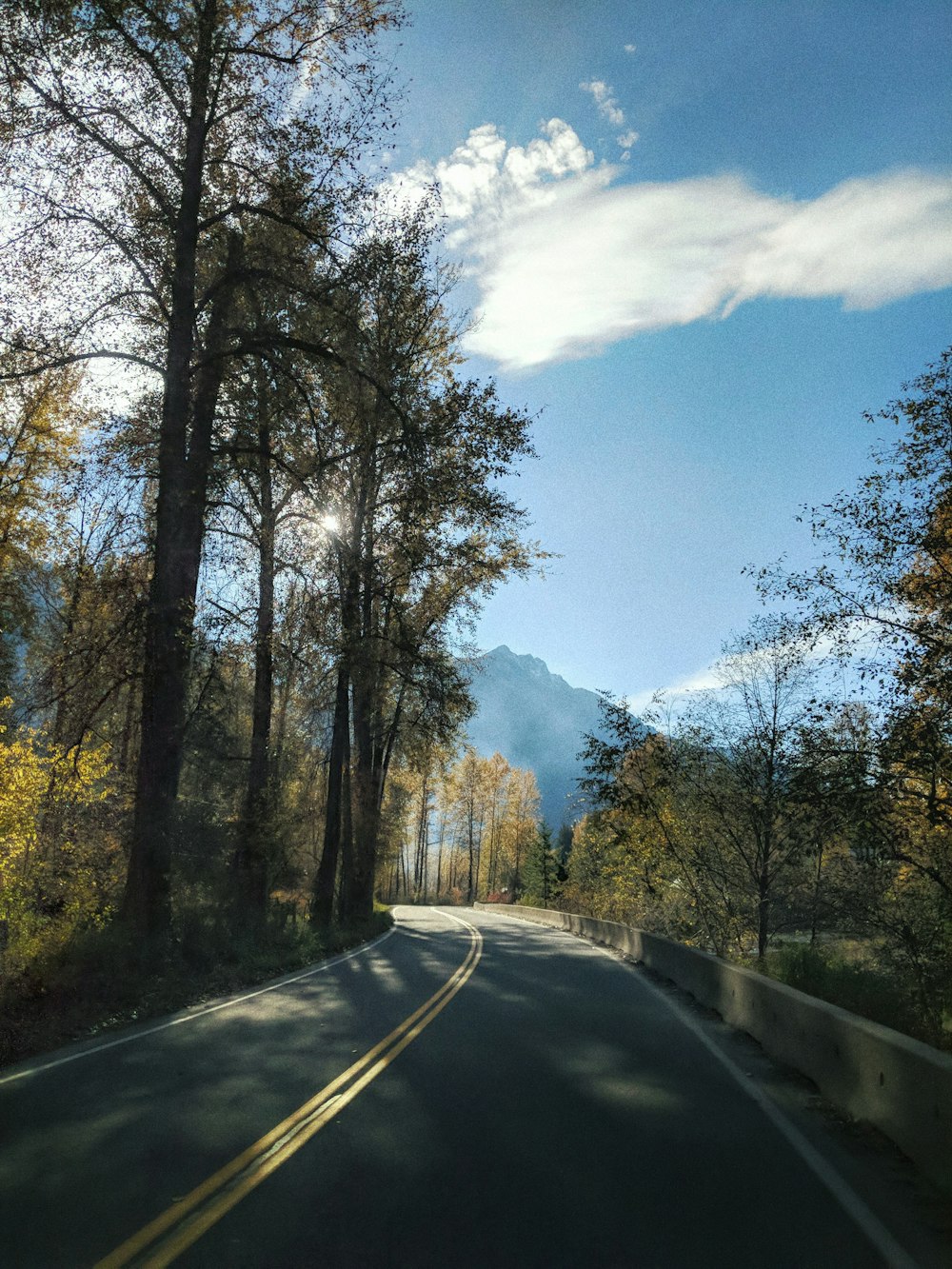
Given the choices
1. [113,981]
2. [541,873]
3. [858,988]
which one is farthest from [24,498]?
[541,873]

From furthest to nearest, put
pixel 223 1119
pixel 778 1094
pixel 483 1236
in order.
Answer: pixel 778 1094, pixel 223 1119, pixel 483 1236

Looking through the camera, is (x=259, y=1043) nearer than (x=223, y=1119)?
No

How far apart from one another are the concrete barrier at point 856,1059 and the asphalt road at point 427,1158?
0.82 feet

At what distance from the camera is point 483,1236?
4.38 metres

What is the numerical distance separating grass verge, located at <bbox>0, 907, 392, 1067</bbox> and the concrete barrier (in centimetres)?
655

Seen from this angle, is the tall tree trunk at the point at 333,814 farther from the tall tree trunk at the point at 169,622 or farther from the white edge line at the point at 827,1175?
the white edge line at the point at 827,1175

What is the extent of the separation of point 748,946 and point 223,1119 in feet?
70.9

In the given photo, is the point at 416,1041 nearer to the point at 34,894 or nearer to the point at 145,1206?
the point at 145,1206

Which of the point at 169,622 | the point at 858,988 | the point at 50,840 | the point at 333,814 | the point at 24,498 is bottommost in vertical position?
the point at 858,988

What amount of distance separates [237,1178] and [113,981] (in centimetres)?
694

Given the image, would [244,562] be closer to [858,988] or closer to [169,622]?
[169,622]

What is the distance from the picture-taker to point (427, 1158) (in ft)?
18.0

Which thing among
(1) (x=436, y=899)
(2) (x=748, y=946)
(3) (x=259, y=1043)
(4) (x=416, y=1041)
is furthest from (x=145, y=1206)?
(1) (x=436, y=899)

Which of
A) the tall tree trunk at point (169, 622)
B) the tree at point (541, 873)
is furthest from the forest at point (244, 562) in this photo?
the tree at point (541, 873)
